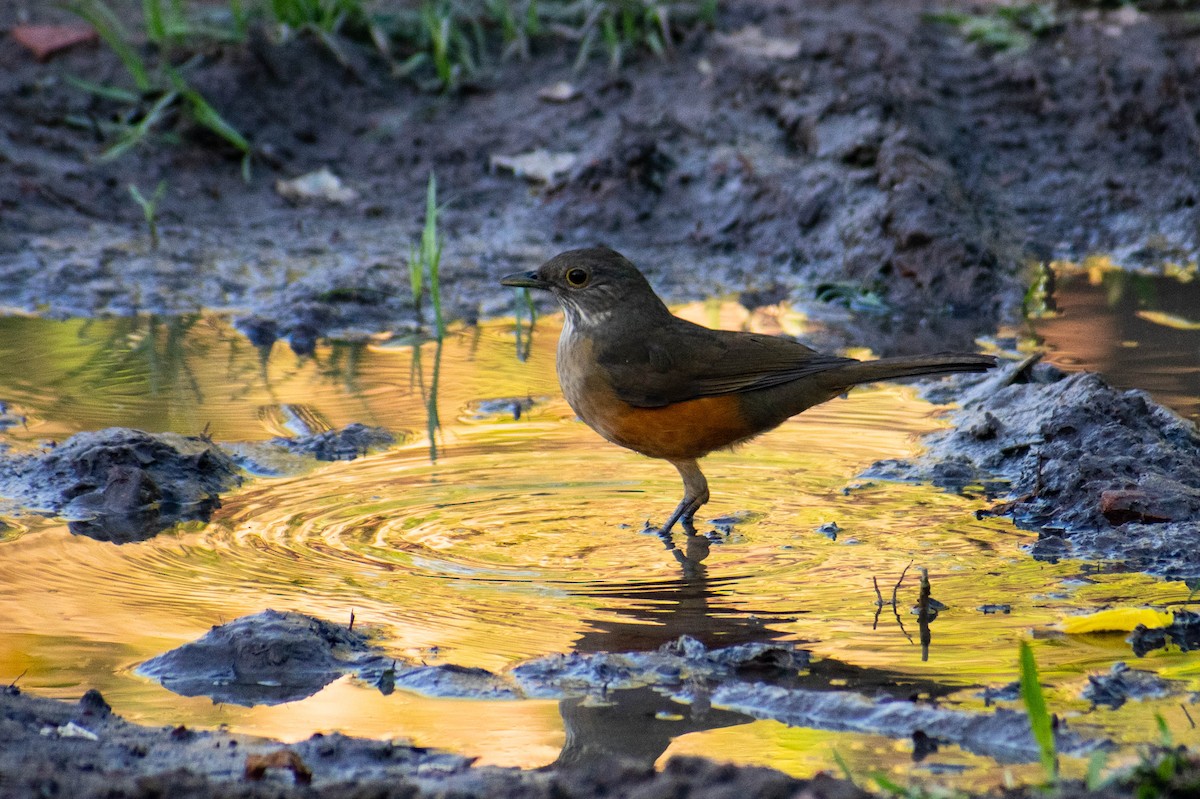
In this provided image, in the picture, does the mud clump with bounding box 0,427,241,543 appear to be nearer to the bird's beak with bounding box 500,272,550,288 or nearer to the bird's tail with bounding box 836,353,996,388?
the bird's beak with bounding box 500,272,550,288

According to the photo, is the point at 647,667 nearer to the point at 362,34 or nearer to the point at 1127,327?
the point at 1127,327

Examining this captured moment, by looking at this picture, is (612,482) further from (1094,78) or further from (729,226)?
(1094,78)

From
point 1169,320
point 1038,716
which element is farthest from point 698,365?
point 1169,320

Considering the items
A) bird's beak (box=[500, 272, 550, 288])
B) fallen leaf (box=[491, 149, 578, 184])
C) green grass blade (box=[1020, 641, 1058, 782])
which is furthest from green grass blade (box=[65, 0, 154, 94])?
green grass blade (box=[1020, 641, 1058, 782])

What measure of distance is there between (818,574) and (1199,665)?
1283 millimetres

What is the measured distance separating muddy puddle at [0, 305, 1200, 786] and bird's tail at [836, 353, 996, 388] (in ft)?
1.39

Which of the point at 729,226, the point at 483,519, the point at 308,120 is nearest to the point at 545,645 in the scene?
the point at 483,519

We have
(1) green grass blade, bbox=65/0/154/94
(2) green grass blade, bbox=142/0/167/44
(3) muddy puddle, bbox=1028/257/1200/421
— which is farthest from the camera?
(2) green grass blade, bbox=142/0/167/44

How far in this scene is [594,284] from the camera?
6348 millimetres

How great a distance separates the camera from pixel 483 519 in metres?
5.59

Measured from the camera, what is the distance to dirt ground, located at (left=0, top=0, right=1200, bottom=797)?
8.97 m

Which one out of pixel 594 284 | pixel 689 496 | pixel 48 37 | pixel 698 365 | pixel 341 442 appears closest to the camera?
pixel 689 496

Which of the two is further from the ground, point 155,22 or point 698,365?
point 155,22

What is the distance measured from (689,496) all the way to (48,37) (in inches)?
270
